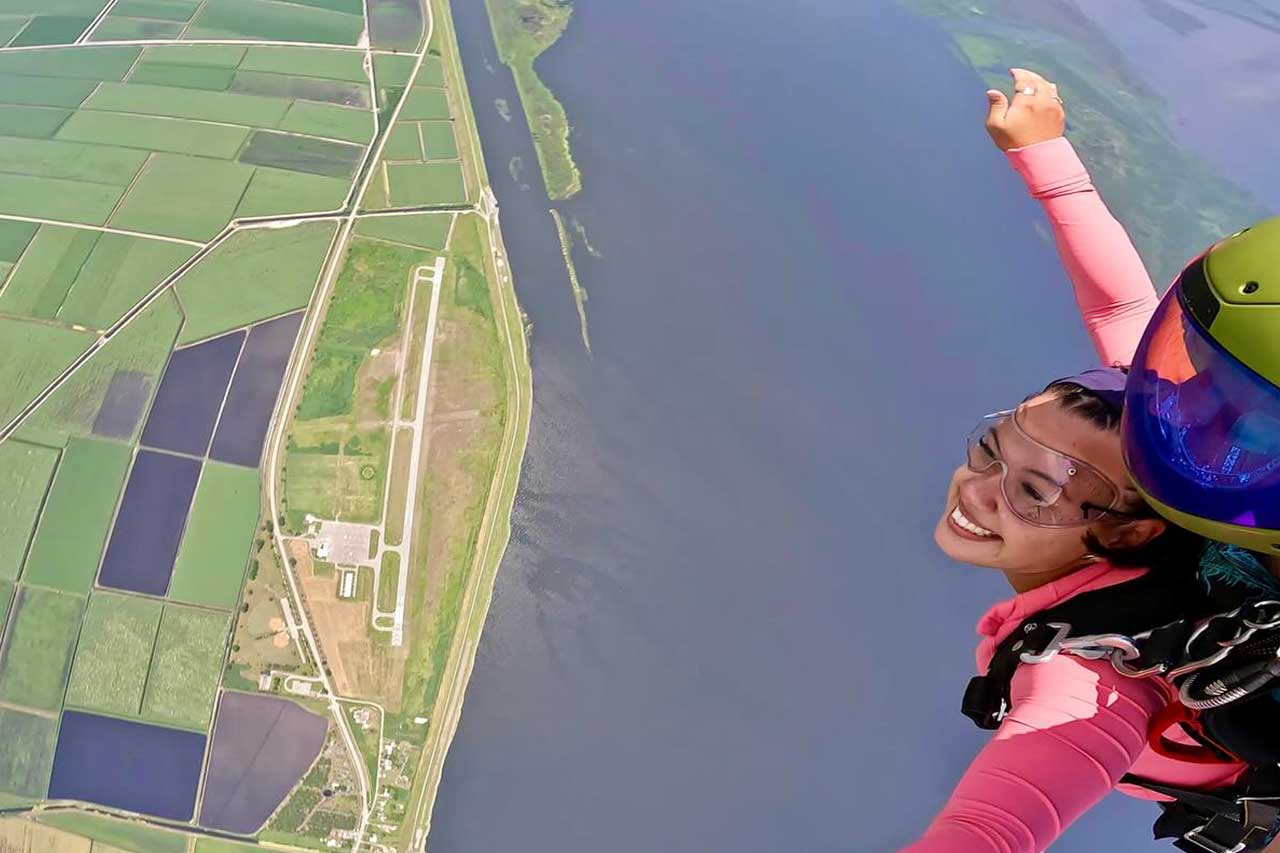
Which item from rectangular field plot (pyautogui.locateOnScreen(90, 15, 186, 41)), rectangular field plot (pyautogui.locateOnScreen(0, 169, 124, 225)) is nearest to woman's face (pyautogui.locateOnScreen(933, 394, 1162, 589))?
rectangular field plot (pyautogui.locateOnScreen(0, 169, 124, 225))

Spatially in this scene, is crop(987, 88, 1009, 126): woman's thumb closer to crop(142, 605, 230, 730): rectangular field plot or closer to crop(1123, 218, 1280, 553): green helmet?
crop(1123, 218, 1280, 553): green helmet

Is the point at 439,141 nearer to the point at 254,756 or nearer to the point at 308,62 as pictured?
the point at 308,62

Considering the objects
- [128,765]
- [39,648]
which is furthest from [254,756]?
[39,648]

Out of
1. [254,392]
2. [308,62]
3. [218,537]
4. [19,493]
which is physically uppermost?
[308,62]

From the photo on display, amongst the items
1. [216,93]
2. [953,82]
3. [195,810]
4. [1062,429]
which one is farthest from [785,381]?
[216,93]

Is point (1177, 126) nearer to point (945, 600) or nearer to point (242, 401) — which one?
point (945, 600)
